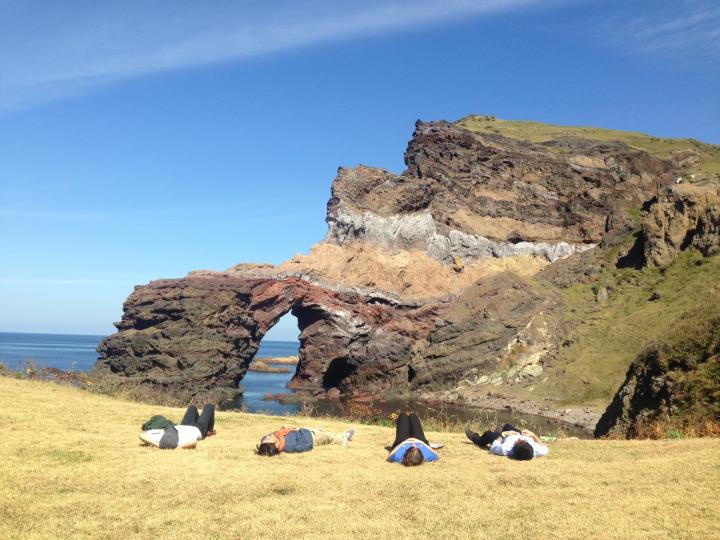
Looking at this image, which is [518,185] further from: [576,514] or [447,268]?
[576,514]

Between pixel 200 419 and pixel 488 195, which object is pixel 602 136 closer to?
pixel 488 195

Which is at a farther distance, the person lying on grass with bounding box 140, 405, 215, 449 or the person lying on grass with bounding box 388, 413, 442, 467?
the person lying on grass with bounding box 140, 405, 215, 449

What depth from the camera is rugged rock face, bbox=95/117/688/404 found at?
186 feet

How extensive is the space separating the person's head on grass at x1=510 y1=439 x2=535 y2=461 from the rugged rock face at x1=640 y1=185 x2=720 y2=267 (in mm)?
44784

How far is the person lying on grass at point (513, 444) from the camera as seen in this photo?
38.7ft

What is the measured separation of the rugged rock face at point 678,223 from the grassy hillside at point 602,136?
33.0m

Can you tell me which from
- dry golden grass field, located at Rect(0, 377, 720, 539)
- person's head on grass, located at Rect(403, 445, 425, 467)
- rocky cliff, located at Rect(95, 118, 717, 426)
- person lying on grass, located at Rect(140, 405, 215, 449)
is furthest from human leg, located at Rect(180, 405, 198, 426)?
rocky cliff, located at Rect(95, 118, 717, 426)

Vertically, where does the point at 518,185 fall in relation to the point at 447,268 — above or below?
above

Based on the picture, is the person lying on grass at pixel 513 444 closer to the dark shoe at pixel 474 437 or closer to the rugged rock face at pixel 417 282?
the dark shoe at pixel 474 437

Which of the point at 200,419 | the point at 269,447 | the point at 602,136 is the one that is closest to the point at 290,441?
the point at 269,447

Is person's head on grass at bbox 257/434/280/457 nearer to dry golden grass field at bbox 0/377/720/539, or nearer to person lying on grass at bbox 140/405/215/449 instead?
dry golden grass field at bbox 0/377/720/539

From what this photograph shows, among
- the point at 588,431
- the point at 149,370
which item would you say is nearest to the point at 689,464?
the point at 588,431

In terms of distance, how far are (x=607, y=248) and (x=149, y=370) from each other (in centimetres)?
4899

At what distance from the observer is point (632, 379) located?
61.2ft
